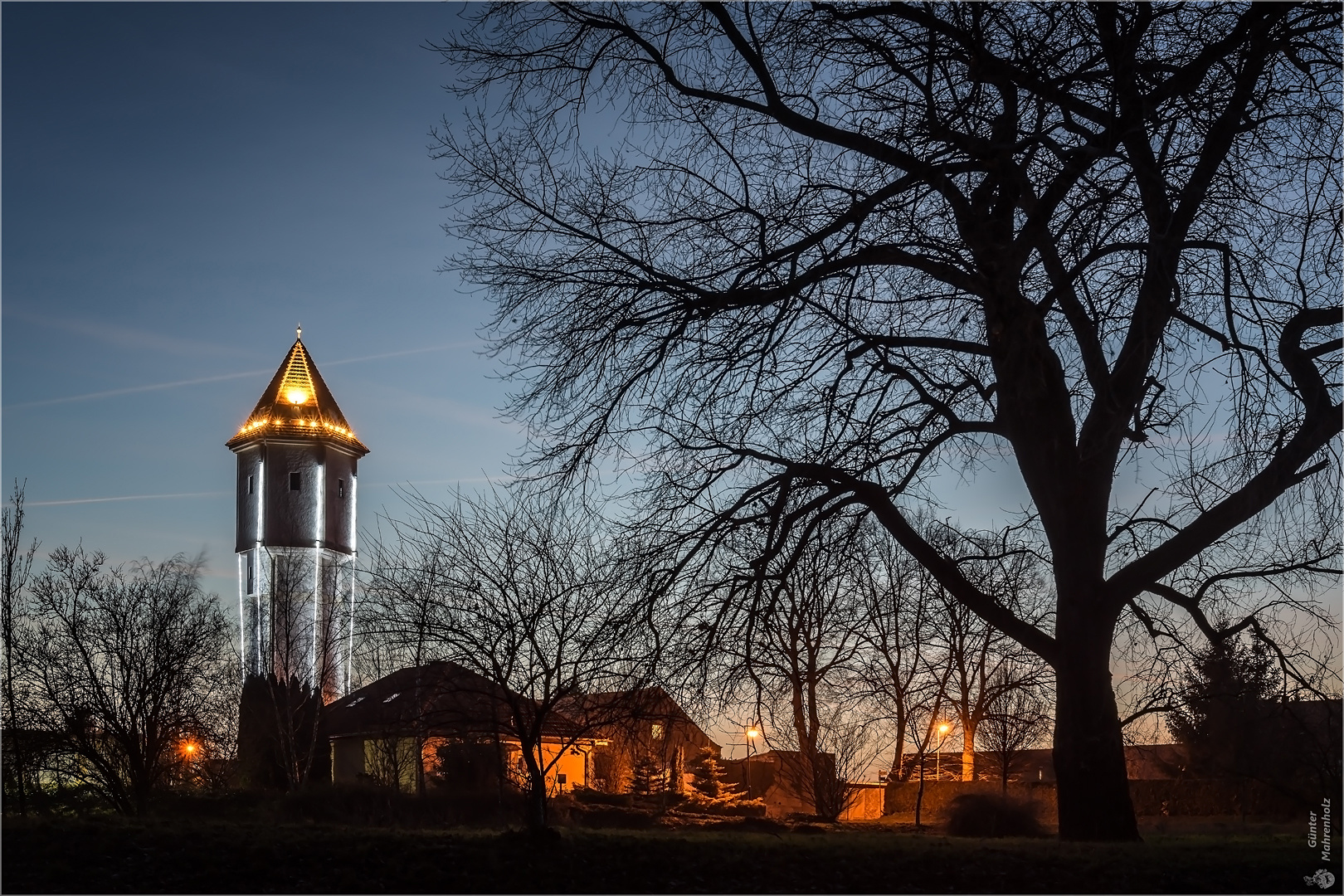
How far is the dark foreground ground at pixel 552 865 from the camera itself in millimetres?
8664

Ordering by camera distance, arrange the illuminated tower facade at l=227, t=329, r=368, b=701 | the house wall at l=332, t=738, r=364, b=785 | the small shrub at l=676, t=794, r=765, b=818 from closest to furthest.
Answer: the small shrub at l=676, t=794, r=765, b=818, the house wall at l=332, t=738, r=364, b=785, the illuminated tower facade at l=227, t=329, r=368, b=701

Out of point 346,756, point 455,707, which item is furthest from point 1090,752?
point 346,756

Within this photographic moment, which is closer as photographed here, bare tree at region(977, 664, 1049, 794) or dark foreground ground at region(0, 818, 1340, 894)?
dark foreground ground at region(0, 818, 1340, 894)

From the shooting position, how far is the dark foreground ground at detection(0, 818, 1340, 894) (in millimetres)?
8664

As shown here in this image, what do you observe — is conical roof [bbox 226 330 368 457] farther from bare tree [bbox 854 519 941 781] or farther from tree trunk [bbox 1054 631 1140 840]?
tree trunk [bbox 1054 631 1140 840]

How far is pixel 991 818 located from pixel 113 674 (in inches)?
827

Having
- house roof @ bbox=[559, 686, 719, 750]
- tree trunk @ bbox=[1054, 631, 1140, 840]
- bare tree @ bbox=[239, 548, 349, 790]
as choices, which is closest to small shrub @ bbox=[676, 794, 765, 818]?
bare tree @ bbox=[239, 548, 349, 790]

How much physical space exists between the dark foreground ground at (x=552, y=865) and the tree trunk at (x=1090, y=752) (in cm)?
104

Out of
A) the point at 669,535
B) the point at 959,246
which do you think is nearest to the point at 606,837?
the point at 669,535

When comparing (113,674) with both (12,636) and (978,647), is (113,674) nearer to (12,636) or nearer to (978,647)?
(12,636)

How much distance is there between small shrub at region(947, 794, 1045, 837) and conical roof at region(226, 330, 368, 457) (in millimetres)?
61687

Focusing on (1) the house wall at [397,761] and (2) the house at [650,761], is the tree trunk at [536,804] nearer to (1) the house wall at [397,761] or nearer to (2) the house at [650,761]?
(2) the house at [650,761]

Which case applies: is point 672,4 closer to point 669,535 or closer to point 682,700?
point 669,535

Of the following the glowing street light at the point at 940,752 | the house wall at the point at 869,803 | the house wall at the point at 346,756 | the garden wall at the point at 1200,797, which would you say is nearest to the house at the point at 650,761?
the house wall at the point at 869,803
